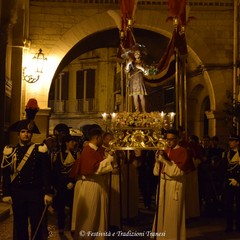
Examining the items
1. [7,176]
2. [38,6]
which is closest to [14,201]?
[7,176]

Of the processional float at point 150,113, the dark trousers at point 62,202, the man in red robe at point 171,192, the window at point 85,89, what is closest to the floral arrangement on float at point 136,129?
the processional float at point 150,113

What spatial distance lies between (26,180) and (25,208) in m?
0.38

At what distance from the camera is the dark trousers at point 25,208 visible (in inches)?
263

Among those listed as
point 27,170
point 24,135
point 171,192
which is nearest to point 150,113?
point 171,192

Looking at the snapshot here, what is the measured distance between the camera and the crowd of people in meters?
6.73

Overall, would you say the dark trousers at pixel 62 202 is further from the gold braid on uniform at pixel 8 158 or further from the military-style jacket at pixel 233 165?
the military-style jacket at pixel 233 165

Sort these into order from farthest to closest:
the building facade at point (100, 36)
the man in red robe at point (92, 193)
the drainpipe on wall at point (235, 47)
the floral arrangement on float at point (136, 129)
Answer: the drainpipe on wall at point (235, 47) → the building facade at point (100, 36) → the floral arrangement on float at point (136, 129) → the man in red robe at point (92, 193)

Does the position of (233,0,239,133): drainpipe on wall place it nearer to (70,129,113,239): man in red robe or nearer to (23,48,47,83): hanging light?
(23,48,47,83): hanging light

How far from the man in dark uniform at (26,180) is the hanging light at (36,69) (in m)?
9.50

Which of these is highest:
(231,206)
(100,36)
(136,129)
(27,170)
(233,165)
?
(100,36)

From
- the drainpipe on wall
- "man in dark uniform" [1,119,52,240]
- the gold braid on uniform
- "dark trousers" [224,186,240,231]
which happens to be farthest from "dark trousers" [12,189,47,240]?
the drainpipe on wall

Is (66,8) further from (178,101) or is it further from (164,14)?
(178,101)

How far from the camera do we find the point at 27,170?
21.9ft

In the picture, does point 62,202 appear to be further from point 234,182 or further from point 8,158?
point 234,182
